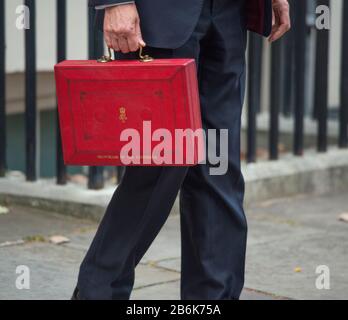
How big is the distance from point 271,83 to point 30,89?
1.38 meters

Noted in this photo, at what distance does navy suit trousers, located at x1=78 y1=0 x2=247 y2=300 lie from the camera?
10.00 feet

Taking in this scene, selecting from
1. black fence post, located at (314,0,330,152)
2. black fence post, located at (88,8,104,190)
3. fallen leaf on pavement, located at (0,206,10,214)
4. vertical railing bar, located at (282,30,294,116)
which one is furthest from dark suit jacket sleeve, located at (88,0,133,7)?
vertical railing bar, located at (282,30,294,116)

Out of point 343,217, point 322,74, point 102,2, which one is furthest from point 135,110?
point 322,74

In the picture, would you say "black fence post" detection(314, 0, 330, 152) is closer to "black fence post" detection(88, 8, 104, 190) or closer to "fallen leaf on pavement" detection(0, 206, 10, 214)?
"black fence post" detection(88, 8, 104, 190)

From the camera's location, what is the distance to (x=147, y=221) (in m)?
3.05

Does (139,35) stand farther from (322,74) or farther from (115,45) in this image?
(322,74)

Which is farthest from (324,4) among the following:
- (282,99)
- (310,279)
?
(310,279)

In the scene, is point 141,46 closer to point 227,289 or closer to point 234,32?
point 234,32

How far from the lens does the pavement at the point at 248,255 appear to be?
358 centimetres

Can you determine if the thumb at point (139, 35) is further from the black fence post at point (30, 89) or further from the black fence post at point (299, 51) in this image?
the black fence post at point (299, 51)

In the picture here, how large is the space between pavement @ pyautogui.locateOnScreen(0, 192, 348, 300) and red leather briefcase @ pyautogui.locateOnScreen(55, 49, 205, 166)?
2.53ft

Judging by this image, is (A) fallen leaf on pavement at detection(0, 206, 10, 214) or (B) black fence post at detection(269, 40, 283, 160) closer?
(A) fallen leaf on pavement at detection(0, 206, 10, 214)

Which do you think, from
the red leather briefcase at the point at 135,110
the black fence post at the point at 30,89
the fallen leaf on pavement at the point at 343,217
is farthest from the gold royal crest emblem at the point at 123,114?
the fallen leaf on pavement at the point at 343,217

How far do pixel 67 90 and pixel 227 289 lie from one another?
825 mm
